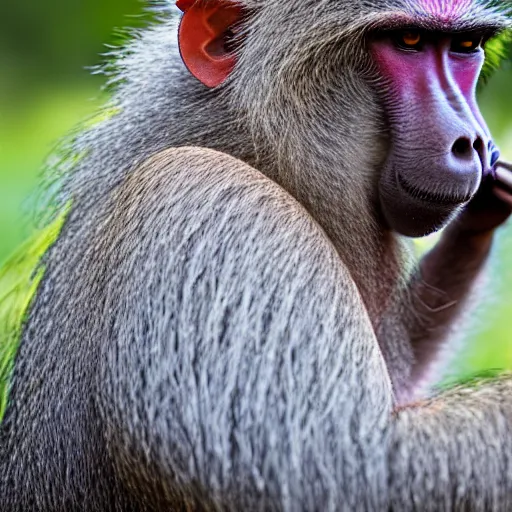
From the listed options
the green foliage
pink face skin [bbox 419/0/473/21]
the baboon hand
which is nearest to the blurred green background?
the baboon hand

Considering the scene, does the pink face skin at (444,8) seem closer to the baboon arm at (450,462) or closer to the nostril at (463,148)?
the nostril at (463,148)

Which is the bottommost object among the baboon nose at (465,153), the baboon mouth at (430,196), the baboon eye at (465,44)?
the baboon mouth at (430,196)

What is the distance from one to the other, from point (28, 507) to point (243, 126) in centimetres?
167

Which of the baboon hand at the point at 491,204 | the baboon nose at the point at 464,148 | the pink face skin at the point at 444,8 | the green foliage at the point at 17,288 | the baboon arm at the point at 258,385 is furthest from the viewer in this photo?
the baboon hand at the point at 491,204

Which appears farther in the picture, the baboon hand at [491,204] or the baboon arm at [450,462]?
the baboon hand at [491,204]

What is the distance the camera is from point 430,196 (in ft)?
12.5

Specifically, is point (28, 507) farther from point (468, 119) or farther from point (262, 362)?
point (468, 119)

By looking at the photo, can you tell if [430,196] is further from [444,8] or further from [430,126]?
[444,8]

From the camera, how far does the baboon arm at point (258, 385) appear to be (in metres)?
3.33

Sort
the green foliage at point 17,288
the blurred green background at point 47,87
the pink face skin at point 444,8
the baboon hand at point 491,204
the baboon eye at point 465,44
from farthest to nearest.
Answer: the blurred green background at point 47,87 → the baboon hand at point 491,204 → the green foliage at point 17,288 → the baboon eye at point 465,44 → the pink face skin at point 444,8

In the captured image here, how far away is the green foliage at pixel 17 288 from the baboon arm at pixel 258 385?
90 centimetres

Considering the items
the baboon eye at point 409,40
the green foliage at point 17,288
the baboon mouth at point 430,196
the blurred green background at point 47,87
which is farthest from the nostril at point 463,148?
the blurred green background at point 47,87

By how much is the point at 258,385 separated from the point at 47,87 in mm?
8729

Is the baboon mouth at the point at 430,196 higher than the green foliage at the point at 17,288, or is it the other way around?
the baboon mouth at the point at 430,196
